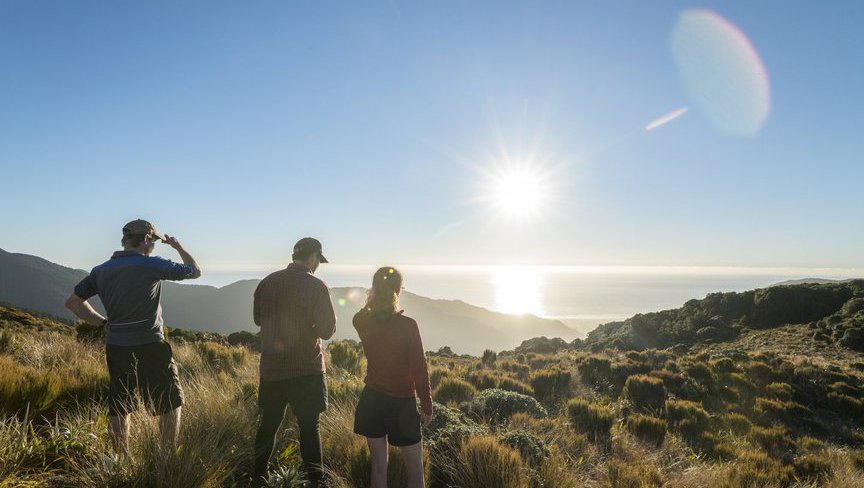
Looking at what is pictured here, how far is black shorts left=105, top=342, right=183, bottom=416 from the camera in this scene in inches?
136

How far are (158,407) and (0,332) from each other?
830 cm

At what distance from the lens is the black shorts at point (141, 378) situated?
3.47 m

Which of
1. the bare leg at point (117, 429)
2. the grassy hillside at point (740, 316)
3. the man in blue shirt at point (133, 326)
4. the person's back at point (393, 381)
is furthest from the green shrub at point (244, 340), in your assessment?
the grassy hillside at point (740, 316)

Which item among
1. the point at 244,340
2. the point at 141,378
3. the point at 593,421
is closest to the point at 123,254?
the point at 141,378

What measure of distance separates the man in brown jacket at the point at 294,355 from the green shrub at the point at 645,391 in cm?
1014

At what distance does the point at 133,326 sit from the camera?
11.3 feet

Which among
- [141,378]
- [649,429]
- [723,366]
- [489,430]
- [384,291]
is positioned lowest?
[723,366]

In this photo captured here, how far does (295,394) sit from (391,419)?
0.86m

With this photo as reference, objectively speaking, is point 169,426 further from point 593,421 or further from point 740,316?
point 740,316

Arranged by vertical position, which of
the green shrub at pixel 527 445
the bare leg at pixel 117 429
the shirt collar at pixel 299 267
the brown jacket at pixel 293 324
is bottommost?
the green shrub at pixel 527 445

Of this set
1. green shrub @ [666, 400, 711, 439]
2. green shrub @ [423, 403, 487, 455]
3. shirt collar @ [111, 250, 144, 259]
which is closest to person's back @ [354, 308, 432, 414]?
green shrub @ [423, 403, 487, 455]

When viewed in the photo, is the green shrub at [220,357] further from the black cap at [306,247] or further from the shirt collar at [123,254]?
the black cap at [306,247]

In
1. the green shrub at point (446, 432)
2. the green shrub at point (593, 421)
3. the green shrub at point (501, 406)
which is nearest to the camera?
the green shrub at point (446, 432)

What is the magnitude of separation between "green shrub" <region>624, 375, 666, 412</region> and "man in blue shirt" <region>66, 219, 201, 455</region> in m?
11.0
